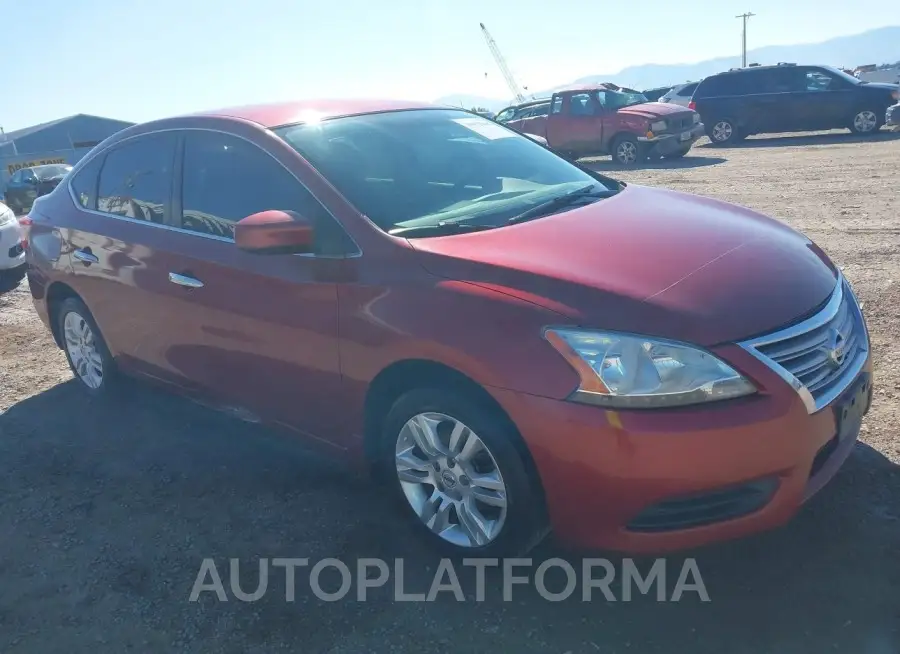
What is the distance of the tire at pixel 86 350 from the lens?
478 centimetres

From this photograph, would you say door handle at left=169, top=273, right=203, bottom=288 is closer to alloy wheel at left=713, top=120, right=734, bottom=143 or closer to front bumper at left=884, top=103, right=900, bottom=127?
front bumper at left=884, top=103, right=900, bottom=127

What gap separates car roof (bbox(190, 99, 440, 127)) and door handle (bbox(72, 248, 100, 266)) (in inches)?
43.4

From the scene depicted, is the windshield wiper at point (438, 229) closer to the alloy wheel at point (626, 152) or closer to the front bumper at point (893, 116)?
the alloy wheel at point (626, 152)

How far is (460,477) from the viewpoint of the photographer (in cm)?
288

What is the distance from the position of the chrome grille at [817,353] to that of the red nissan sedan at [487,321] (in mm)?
11

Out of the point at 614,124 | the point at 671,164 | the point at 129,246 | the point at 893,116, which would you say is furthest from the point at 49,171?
the point at 893,116

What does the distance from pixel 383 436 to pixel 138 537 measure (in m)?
1.27

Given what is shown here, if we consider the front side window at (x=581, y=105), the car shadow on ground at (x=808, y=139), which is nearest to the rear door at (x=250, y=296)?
the front side window at (x=581, y=105)

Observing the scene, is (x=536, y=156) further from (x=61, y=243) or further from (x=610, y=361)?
(x=61, y=243)

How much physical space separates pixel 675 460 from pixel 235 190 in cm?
236

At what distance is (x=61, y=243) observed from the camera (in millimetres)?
4809

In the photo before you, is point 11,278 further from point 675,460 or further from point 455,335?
point 675,460

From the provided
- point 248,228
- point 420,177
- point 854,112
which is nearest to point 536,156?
point 420,177

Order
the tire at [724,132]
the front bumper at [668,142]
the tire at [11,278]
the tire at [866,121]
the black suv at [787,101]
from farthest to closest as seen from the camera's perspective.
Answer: the tire at [724,132], the black suv at [787,101], the tire at [866,121], the front bumper at [668,142], the tire at [11,278]
